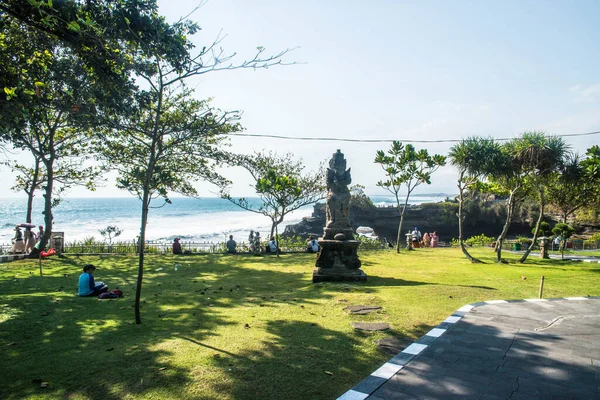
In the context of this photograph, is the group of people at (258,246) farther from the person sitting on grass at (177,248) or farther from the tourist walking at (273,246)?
the person sitting on grass at (177,248)

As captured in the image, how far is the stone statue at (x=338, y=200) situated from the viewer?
12.3 m

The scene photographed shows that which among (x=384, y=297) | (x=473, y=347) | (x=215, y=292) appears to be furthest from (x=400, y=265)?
(x=473, y=347)

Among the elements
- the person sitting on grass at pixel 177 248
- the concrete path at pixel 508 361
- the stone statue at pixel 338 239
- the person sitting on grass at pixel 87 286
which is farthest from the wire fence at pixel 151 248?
the concrete path at pixel 508 361

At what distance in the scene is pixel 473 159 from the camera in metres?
17.1

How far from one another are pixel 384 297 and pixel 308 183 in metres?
17.1

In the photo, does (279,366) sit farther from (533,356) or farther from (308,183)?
(308,183)

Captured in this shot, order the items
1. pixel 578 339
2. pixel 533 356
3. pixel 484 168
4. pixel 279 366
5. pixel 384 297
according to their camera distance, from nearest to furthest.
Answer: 1. pixel 279 366
2. pixel 533 356
3. pixel 578 339
4. pixel 384 297
5. pixel 484 168

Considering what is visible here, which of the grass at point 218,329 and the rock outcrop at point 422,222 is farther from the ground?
the rock outcrop at point 422,222

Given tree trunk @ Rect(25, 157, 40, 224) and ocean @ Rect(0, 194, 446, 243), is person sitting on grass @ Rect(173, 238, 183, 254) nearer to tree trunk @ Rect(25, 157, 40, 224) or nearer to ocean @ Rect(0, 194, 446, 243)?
ocean @ Rect(0, 194, 446, 243)

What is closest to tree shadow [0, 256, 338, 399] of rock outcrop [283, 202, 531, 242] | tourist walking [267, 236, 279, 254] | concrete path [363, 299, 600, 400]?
concrete path [363, 299, 600, 400]

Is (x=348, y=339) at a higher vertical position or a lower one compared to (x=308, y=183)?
lower

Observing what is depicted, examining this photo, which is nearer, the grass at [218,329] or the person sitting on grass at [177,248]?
the grass at [218,329]

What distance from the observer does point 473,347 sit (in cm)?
559

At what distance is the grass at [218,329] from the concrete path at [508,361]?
1.95ft
